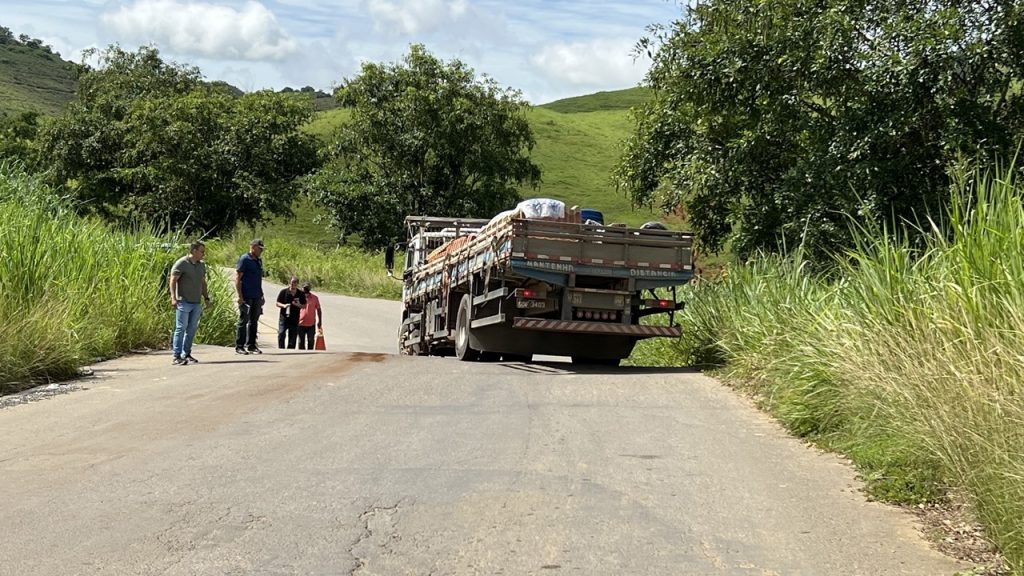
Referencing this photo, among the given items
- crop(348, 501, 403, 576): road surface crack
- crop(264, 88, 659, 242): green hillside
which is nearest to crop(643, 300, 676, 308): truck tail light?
crop(348, 501, 403, 576): road surface crack

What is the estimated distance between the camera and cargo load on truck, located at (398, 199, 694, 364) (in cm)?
1574

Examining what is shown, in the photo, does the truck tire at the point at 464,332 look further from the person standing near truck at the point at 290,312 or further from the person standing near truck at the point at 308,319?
the person standing near truck at the point at 308,319

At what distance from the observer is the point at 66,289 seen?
1561cm

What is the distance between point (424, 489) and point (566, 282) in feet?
29.3

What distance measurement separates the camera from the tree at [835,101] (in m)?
16.3

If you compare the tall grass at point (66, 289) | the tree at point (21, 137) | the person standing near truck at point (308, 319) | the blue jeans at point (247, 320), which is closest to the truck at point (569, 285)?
the blue jeans at point (247, 320)

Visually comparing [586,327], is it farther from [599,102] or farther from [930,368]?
[599,102]

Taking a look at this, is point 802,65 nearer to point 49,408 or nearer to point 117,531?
point 49,408

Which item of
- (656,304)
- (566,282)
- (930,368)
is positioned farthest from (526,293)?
(930,368)

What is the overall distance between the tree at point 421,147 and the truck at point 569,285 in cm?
3419

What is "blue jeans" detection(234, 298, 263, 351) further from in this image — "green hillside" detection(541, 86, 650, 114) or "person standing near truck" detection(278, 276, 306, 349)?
"green hillside" detection(541, 86, 650, 114)

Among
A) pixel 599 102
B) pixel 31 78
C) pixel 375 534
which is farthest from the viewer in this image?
pixel 31 78

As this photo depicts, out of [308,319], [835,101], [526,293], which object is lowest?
[308,319]

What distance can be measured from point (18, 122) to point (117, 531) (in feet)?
243
